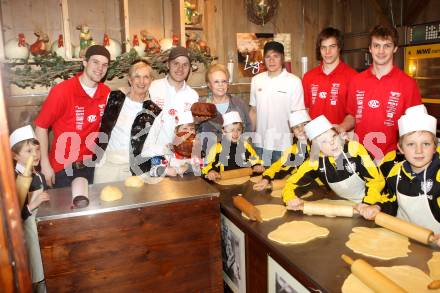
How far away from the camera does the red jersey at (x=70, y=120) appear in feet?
9.53

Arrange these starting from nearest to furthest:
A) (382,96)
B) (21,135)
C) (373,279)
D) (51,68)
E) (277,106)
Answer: (373,279) < (21,135) < (382,96) < (51,68) < (277,106)

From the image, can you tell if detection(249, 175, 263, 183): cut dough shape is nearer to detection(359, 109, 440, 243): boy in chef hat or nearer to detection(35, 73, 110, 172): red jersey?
detection(359, 109, 440, 243): boy in chef hat

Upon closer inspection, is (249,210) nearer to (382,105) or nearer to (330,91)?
(382,105)

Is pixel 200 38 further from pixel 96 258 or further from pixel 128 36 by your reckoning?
pixel 96 258

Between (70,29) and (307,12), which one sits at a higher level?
(307,12)

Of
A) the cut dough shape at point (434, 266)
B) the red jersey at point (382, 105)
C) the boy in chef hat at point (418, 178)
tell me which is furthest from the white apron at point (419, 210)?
the red jersey at point (382, 105)

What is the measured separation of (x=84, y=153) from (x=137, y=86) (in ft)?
2.30

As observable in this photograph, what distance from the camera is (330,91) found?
3.51m

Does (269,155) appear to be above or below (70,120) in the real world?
below

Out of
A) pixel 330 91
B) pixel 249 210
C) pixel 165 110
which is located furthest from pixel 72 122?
pixel 330 91

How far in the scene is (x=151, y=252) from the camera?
6.70 ft

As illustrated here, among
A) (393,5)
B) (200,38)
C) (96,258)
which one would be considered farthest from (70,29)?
(393,5)

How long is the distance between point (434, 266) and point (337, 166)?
980 millimetres

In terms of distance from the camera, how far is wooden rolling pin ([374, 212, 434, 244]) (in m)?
1.66
